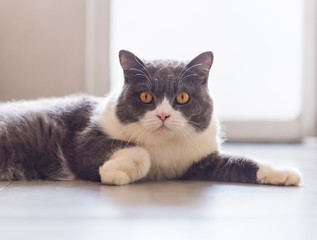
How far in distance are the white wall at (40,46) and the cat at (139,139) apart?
1.30 metres

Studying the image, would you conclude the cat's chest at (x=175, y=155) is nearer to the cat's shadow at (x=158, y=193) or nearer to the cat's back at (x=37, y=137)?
the cat's shadow at (x=158, y=193)

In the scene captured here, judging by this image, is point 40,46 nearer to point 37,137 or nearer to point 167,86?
point 37,137

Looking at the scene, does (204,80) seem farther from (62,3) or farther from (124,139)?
(62,3)

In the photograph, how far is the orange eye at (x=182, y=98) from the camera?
1.66 metres

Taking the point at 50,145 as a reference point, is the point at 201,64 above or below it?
above

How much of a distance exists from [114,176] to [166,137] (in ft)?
0.83

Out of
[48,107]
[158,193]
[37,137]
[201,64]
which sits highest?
[201,64]

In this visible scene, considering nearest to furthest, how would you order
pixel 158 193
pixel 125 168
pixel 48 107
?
pixel 158 193
pixel 125 168
pixel 48 107

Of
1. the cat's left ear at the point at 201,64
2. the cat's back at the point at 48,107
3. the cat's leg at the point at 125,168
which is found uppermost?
the cat's left ear at the point at 201,64

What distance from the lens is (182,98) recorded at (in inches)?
65.6

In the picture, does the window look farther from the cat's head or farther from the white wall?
the cat's head

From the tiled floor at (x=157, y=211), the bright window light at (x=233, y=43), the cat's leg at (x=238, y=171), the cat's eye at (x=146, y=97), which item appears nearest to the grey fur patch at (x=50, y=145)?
the tiled floor at (x=157, y=211)

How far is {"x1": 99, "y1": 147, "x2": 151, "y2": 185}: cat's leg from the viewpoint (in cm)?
158

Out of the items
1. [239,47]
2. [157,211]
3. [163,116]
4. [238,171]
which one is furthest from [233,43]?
[157,211]
